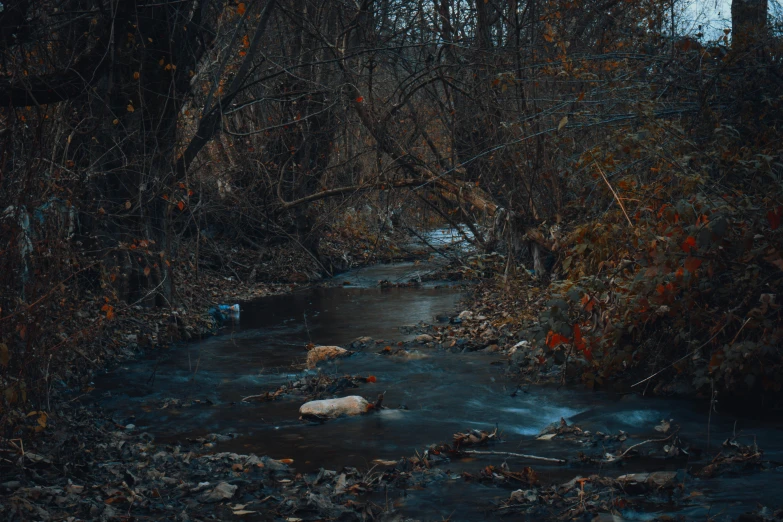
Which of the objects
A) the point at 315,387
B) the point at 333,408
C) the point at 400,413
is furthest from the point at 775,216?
the point at 315,387

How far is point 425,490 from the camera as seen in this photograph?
4785 millimetres

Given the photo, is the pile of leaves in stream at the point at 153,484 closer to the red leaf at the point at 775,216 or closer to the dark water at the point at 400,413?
the dark water at the point at 400,413

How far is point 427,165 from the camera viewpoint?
13.5 meters

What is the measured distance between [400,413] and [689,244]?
286cm

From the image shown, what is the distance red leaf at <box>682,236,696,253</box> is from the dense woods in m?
Answer: 0.07

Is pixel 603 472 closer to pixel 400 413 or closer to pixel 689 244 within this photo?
pixel 689 244

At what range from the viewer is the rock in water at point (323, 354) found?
9.05 meters

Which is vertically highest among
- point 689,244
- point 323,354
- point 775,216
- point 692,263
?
point 775,216

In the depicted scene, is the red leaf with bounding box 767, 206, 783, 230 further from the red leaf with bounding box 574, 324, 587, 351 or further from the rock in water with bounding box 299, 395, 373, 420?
the rock in water with bounding box 299, 395, 373, 420

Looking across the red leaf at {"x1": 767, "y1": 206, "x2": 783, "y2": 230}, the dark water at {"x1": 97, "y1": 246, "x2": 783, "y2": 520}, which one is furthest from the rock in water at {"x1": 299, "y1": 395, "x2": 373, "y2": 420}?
the red leaf at {"x1": 767, "y1": 206, "x2": 783, "y2": 230}

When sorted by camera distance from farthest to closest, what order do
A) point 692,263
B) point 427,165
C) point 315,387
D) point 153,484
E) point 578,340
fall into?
point 427,165 < point 315,387 < point 578,340 < point 692,263 < point 153,484

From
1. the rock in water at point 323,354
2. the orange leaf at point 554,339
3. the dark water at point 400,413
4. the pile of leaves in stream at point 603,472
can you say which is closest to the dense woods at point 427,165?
the orange leaf at point 554,339

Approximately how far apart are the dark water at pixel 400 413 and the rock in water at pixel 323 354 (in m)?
0.16

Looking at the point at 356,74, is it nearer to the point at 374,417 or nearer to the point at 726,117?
the point at 726,117
